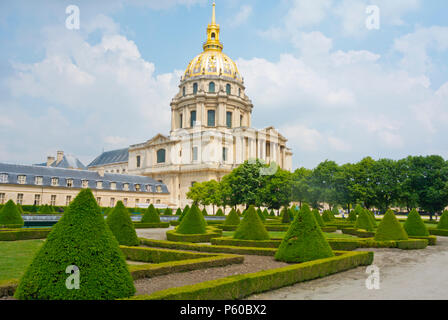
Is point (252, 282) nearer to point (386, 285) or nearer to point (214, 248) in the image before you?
point (386, 285)

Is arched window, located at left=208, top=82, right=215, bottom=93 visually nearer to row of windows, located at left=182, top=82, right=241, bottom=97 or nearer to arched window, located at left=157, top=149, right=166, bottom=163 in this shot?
row of windows, located at left=182, top=82, right=241, bottom=97

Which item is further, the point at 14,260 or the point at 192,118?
the point at 192,118

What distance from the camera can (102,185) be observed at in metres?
57.9

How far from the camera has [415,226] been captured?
1961 cm

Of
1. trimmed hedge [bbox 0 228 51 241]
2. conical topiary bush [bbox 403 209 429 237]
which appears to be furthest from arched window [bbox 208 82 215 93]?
conical topiary bush [bbox 403 209 429 237]

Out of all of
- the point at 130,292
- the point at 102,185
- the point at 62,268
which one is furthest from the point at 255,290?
the point at 102,185

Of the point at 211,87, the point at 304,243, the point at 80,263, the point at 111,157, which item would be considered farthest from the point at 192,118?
the point at 80,263

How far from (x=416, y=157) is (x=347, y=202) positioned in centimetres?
1136

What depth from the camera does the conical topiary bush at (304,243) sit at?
1073cm

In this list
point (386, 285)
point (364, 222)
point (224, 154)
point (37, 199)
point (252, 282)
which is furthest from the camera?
point (224, 154)

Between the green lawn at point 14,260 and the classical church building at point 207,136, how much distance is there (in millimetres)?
50536

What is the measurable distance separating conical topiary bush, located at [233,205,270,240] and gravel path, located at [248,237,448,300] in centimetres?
486

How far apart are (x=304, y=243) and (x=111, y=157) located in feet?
293

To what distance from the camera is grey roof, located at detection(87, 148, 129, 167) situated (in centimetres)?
9019
